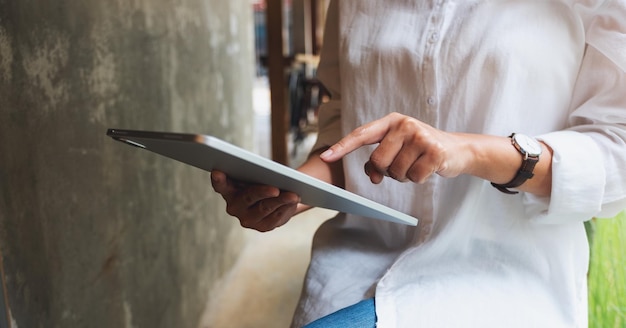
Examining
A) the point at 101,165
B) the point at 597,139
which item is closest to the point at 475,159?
the point at 597,139

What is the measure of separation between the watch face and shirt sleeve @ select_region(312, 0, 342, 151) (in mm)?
339

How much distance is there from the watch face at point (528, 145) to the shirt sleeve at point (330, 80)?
0.34 meters

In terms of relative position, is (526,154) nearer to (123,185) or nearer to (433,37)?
(433,37)

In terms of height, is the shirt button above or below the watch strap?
above

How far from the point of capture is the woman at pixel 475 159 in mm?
671

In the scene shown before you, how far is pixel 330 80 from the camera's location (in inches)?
38.7

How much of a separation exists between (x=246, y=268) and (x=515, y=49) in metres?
1.89

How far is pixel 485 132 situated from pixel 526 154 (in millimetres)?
94

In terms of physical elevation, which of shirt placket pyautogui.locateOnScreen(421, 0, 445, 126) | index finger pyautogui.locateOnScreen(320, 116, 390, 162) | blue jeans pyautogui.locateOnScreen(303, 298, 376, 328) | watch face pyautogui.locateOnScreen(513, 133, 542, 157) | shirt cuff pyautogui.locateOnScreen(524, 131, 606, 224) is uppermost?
shirt placket pyautogui.locateOnScreen(421, 0, 445, 126)

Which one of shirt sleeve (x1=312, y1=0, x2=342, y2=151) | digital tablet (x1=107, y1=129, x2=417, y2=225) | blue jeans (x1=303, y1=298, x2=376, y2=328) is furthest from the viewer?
shirt sleeve (x1=312, y1=0, x2=342, y2=151)

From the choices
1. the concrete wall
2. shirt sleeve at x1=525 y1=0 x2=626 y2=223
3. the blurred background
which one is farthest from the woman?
the concrete wall

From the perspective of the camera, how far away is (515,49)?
726 millimetres

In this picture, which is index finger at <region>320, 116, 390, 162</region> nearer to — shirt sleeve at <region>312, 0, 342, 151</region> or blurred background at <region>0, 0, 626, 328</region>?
shirt sleeve at <region>312, 0, 342, 151</region>

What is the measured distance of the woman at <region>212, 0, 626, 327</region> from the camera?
67 cm
